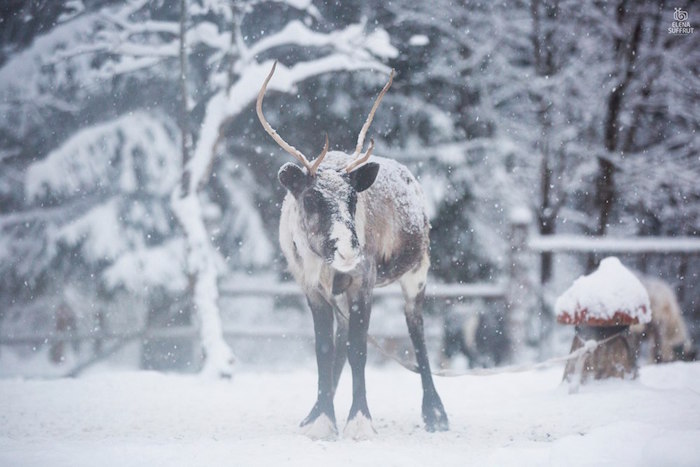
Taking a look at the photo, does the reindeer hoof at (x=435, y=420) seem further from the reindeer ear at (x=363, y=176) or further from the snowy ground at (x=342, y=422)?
the reindeer ear at (x=363, y=176)

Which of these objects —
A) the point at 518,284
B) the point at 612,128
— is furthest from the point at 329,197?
the point at 612,128

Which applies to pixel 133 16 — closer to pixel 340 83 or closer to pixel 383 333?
pixel 340 83

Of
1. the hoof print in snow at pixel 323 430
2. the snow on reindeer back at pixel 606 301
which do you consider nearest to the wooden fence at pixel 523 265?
the snow on reindeer back at pixel 606 301

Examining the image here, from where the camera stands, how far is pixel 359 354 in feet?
10.6

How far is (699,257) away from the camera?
20.1ft

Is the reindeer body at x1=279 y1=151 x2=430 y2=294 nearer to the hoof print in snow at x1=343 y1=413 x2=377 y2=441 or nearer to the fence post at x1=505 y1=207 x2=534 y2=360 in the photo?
the hoof print in snow at x1=343 y1=413 x2=377 y2=441

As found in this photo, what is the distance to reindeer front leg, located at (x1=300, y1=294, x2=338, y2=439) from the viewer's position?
319 centimetres

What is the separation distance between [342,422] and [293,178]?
4.48 ft

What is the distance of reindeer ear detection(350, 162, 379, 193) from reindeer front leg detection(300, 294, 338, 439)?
595 mm

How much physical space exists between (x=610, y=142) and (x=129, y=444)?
625 cm

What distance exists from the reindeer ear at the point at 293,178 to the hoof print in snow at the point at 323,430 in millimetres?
1063

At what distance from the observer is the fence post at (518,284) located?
616 cm

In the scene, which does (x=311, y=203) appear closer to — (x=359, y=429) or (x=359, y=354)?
(x=359, y=354)

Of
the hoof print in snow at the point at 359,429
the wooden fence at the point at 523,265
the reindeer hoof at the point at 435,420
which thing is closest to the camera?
the hoof print in snow at the point at 359,429
